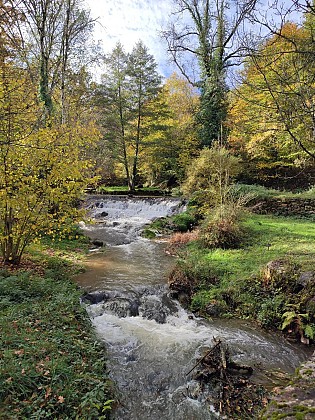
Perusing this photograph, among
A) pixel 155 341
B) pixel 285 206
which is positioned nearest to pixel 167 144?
pixel 285 206

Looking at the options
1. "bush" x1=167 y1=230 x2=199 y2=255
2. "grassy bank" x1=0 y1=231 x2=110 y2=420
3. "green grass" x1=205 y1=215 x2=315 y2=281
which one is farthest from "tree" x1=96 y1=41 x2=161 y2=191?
"grassy bank" x1=0 y1=231 x2=110 y2=420

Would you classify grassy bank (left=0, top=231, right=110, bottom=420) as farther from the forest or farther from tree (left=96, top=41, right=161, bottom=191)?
tree (left=96, top=41, right=161, bottom=191)

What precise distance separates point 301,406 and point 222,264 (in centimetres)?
520

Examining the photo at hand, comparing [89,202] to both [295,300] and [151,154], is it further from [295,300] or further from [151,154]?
[295,300]

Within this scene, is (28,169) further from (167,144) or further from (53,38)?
(167,144)

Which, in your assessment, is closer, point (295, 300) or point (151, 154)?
point (295, 300)

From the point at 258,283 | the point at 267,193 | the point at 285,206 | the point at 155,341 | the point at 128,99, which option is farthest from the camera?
the point at 128,99

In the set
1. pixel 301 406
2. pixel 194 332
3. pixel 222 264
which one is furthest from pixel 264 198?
pixel 301 406

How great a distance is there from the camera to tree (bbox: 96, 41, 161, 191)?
69.0 feet

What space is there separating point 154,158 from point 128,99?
4775mm

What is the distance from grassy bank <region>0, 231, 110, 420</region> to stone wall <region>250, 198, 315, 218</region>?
9.47 meters

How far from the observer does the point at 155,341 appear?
15.7 feet

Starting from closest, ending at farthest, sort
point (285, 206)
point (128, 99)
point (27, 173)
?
point (27, 173), point (285, 206), point (128, 99)

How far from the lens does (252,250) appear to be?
7.66 meters
